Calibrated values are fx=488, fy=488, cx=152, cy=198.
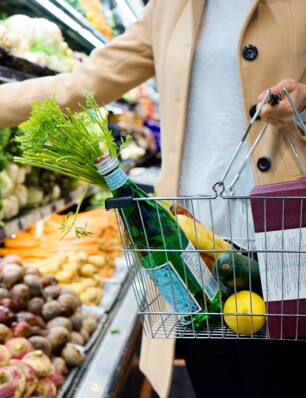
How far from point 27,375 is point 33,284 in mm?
607

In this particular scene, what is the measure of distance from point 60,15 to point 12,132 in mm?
830

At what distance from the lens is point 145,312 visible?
35.0 inches

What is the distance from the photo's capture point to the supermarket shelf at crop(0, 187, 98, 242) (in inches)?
82.2

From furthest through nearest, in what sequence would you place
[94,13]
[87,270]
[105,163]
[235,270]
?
[94,13] < [87,270] < [235,270] < [105,163]

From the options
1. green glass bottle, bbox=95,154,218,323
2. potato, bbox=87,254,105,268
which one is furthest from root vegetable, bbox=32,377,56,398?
potato, bbox=87,254,105,268

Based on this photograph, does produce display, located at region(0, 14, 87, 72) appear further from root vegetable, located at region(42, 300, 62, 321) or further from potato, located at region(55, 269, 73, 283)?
root vegetable, located at region(42, 300, 62, 321)

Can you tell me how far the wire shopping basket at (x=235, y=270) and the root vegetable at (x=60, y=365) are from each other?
0.99 meters

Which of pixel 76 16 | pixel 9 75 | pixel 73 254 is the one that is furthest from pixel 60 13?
pixel 73 254

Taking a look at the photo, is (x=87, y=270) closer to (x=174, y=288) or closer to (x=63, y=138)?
(x=174, y=288)

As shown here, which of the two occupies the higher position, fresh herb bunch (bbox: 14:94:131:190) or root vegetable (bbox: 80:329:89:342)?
fresh herb bunch (bbox: 14:94:131:190)

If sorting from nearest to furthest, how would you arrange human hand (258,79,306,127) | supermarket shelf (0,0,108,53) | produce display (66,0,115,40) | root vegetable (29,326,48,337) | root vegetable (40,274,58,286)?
human hand (258,79,306,127)
root vegetable (29,326,48,337)
root vegetable (40,274,58,286)
supermarket shelf (0,0,108,53)
produce display (66,0,115,40)

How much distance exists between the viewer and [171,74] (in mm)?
1402

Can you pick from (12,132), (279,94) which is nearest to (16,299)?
(12,132)

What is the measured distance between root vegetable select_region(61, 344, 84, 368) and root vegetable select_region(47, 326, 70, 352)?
3 centimetres
